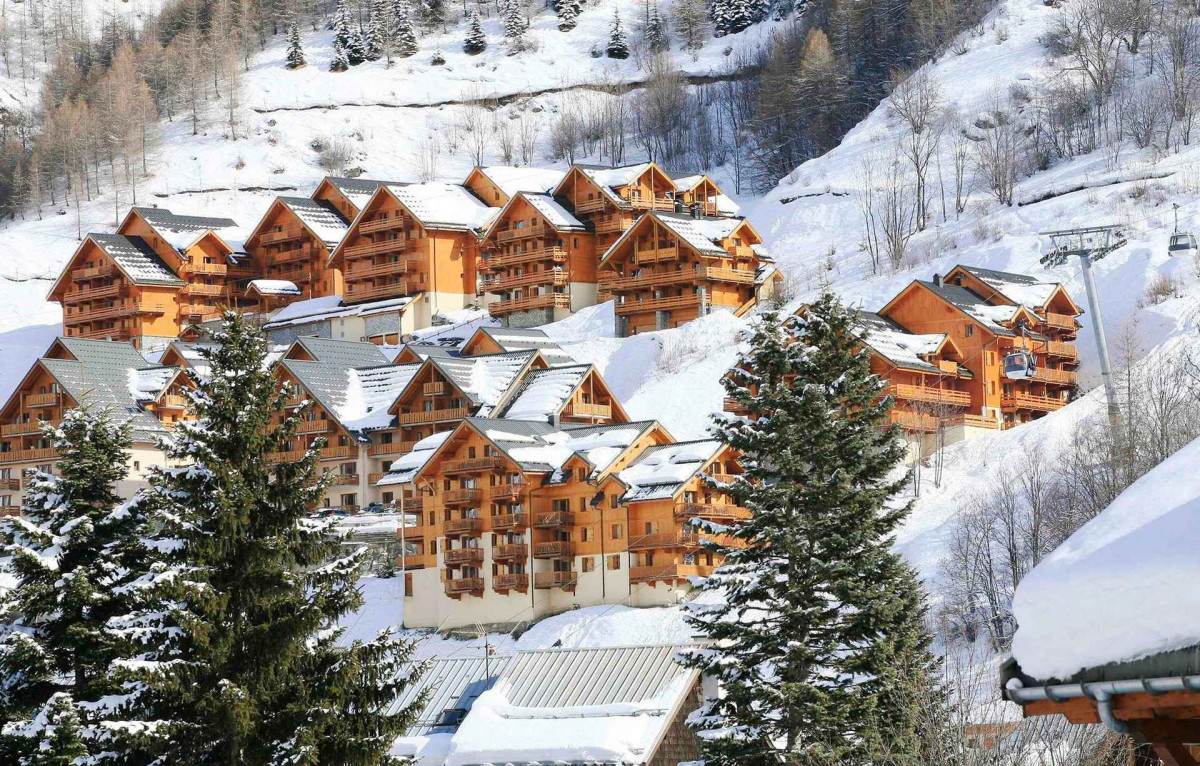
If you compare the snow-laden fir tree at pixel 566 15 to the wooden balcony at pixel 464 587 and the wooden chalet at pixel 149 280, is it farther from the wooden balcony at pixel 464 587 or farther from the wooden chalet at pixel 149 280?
the wooden balcony at pixel 464 587

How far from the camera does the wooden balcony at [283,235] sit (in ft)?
375

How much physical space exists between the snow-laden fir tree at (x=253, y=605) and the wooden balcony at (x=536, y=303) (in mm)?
73715

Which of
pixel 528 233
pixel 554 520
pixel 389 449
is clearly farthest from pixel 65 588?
pixel 528 233

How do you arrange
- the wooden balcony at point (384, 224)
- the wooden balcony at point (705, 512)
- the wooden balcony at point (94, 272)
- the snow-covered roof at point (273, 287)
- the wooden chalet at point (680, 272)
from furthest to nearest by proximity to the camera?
the wooden balcony at point (94, 272)
the snow-covered roof at point (273, 287)
the wooden balcony at point (384, 224)
the wooden chalet at point (680, 272)
the wooden balcony at point (705, 512)

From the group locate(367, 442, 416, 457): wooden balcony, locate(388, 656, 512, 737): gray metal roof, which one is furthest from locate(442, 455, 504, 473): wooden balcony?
locate(388, 656, 512, 737): gray metal roof

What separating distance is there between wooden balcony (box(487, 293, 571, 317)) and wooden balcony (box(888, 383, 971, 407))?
32.7 m

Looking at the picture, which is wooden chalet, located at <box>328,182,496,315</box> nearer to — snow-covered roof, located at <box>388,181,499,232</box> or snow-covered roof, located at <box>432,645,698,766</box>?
snow-covered roof, located at <box>388,181,499,232</box>

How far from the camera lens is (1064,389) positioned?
75875mm

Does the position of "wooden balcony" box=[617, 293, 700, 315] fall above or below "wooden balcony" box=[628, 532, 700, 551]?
above

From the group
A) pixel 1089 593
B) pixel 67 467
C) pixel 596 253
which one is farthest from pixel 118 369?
pixel 1089 593

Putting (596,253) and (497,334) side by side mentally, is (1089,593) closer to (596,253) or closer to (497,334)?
(497,334)

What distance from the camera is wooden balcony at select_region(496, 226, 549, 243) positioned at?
10031 centimetres

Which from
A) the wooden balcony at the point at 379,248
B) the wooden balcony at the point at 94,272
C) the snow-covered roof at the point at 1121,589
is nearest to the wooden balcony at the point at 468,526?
the wooden balcony at the point at 379,248

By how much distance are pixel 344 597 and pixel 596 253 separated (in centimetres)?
7888
